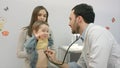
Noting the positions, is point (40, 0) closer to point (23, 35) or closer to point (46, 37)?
point (23, 35)

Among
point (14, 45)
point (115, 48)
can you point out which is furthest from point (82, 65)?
point (14, 45)

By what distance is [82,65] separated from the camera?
1659 millimetres

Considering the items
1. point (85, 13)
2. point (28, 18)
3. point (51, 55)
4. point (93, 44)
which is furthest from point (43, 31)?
point (28, 18)

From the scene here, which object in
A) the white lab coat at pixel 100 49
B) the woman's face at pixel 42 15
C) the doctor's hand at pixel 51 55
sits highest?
the woman's face at pixel 42 15

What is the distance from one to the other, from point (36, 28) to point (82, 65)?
467mm

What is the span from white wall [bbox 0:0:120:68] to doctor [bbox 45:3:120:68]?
1038mm

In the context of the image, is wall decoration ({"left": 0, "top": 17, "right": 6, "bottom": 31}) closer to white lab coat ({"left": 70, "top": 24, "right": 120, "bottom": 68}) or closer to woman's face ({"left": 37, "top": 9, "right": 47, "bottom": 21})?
woman's face ({"left": 37, "top": 9, "right": 47, "bottom": 21})

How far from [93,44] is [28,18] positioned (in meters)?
1.39

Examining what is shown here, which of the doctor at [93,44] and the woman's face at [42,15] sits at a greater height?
the woman's face at [42,15]

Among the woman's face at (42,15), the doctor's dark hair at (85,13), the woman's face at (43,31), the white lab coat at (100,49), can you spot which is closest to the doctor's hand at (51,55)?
the woman's face at (43,31)

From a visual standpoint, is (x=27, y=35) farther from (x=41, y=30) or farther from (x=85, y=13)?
(x=85, y=13)

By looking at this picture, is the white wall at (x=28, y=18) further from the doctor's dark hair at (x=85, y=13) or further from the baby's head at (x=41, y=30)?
the doctor's dark hair at (x=85, y=13)

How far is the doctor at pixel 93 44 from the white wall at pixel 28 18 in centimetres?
104

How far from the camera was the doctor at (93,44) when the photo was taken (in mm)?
1325
